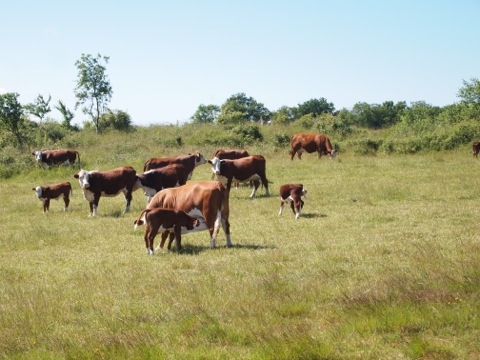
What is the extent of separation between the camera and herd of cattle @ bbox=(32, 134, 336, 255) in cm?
1365

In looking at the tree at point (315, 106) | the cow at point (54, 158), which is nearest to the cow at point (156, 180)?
the cow at point (54, 158)

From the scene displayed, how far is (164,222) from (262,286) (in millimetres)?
4605

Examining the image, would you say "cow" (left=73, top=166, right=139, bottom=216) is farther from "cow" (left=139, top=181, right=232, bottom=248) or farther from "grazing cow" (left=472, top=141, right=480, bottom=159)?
"grazing cow" (left=472, top=141, right=480, bottom=159)

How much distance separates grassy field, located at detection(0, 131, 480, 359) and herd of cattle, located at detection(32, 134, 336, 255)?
575mm

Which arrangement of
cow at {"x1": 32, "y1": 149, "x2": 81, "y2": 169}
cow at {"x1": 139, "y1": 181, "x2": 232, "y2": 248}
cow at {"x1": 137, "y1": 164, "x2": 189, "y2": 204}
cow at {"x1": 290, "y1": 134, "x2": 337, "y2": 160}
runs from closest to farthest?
cow at {"x1": 139, "y1": 181, "x2": 232, "y2": 248} → cow at {"x1": 137, "y1": 164, "x2": 189, "y2": 204} → cow at {"x1": 290, "y1": 134, "x2": 337, "y2": 160} → cow at {"x1": 32, "y1": 149, "x2": 81, "y2": 169}

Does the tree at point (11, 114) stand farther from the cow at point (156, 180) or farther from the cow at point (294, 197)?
the cow at point (294, 197)

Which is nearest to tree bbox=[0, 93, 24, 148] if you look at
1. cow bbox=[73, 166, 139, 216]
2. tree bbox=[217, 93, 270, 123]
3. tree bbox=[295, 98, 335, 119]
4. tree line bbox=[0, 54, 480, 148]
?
tree line bbox=[0, 54, 480, 148]

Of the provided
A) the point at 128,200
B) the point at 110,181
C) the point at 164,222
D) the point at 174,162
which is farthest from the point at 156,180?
the point at 164,222

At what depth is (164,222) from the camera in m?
13.4

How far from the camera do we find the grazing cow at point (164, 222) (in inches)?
526

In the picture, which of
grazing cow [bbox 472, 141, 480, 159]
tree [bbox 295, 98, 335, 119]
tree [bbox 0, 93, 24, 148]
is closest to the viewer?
grazing cow [bbox 472, 141, 480, 159]

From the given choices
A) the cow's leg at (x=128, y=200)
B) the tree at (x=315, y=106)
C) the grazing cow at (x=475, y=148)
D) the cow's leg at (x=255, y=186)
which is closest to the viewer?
the cow's leg at (x=128, y=200)

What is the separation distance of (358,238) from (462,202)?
6.81 metres

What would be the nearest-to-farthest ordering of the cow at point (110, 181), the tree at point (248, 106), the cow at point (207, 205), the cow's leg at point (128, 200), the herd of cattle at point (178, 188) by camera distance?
the herd of cattle at point (178, 188), the cow at point (207, 205), the cow's leg at point (128, 200), the cow at point (110, 181), the tree at point (248, 106)
